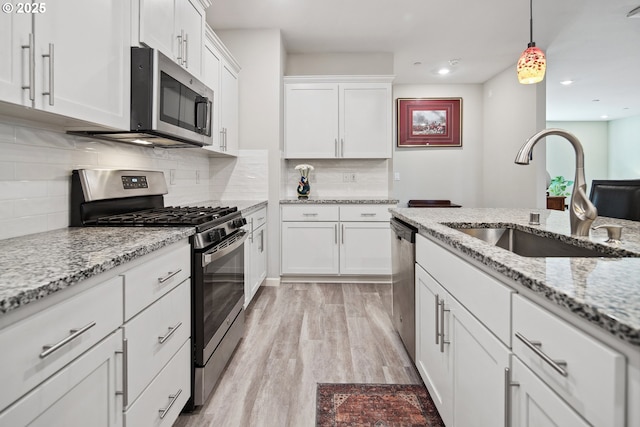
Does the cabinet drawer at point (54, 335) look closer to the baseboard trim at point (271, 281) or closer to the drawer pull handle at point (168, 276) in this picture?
the drawer pull handle at point (168, 276)

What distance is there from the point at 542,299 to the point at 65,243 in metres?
1.41

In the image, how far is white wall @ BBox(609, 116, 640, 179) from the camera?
8562mm

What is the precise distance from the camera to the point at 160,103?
1782mm

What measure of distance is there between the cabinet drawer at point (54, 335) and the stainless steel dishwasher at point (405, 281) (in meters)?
1.43

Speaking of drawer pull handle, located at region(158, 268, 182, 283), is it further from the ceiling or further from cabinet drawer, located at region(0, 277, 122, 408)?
the ceiling

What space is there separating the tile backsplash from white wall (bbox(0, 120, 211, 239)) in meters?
2.57

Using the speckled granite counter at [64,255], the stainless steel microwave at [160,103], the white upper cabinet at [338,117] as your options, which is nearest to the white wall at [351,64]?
the white upper cabinet at [338,117]

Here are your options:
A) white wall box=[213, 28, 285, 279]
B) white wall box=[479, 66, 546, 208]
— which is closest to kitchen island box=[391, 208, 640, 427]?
white wall box=[213, 28, 285, 279]

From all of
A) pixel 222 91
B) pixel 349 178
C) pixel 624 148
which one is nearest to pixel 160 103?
pixel 222 91

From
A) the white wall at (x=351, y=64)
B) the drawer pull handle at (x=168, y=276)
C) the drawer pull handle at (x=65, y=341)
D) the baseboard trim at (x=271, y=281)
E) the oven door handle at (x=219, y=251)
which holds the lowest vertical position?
the baseboard trim at (x=271, y=281)

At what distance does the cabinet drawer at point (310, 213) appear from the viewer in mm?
3881

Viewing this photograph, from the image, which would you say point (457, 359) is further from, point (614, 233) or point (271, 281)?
point (271, 281)

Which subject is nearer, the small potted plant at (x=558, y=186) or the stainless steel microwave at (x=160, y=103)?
the stainless steel microwave at (x=160, y=103)

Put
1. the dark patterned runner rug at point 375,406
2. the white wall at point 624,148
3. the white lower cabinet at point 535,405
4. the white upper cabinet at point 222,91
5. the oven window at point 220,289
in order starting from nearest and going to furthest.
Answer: the white lower cabinet at point 535,405 < the dark patterned runner rug at point 375,406 < the oven window at point 220,289 < the white upper cabinet at point 222,91 < the white wall at point 624,148
